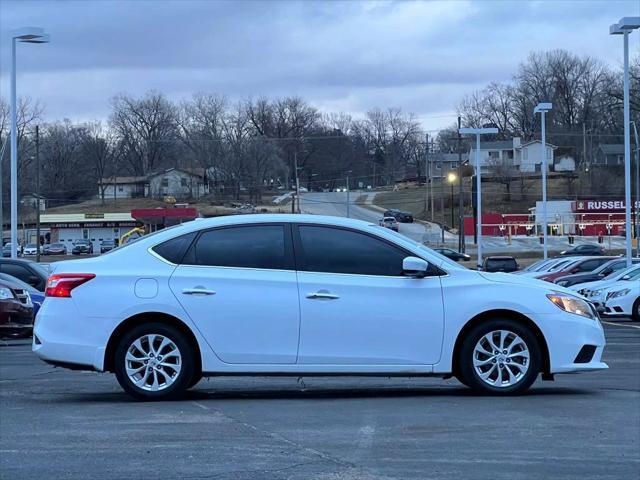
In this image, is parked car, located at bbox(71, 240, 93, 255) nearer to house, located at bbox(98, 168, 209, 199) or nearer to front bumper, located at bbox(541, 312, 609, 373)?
house, located at bbox(98, 168, 209, 199)

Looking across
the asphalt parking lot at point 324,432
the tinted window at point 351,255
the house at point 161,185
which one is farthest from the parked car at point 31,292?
the house at point 161,185

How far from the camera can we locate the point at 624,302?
23.2 metres

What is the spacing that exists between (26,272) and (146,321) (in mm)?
14756

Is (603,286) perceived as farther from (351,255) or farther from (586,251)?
(586,251)

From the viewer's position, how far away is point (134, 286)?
884 cm

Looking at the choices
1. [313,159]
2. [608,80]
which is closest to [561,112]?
[608,80]

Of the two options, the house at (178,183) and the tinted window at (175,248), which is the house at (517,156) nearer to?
the house at (178,183)

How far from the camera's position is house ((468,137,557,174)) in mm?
108375

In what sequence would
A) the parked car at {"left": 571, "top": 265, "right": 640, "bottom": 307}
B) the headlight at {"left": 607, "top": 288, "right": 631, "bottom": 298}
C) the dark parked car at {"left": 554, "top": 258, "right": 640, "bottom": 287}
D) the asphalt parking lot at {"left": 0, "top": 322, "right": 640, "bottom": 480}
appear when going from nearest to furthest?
the asphalt parking lot at {"left": 0, "top": 322, "right": 640, "bottom": 480} < the headlight at {"left": 607, "top": 288, "right": 631, "bottom": 298} < the parked car at {"left": 571, "top": 265, "right": 640, "bottom": 307} < the dark parked car at {"left": 554, "top": 258, "right": 640, "bottom": 287}

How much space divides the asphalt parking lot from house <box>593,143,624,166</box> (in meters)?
100.0

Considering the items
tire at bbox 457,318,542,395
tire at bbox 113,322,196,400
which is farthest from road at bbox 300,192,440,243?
tire at bbox 113,322,196,400

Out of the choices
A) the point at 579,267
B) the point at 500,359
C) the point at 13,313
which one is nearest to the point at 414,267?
the point at 500,359

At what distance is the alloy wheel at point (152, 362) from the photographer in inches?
344

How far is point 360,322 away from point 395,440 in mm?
1924
